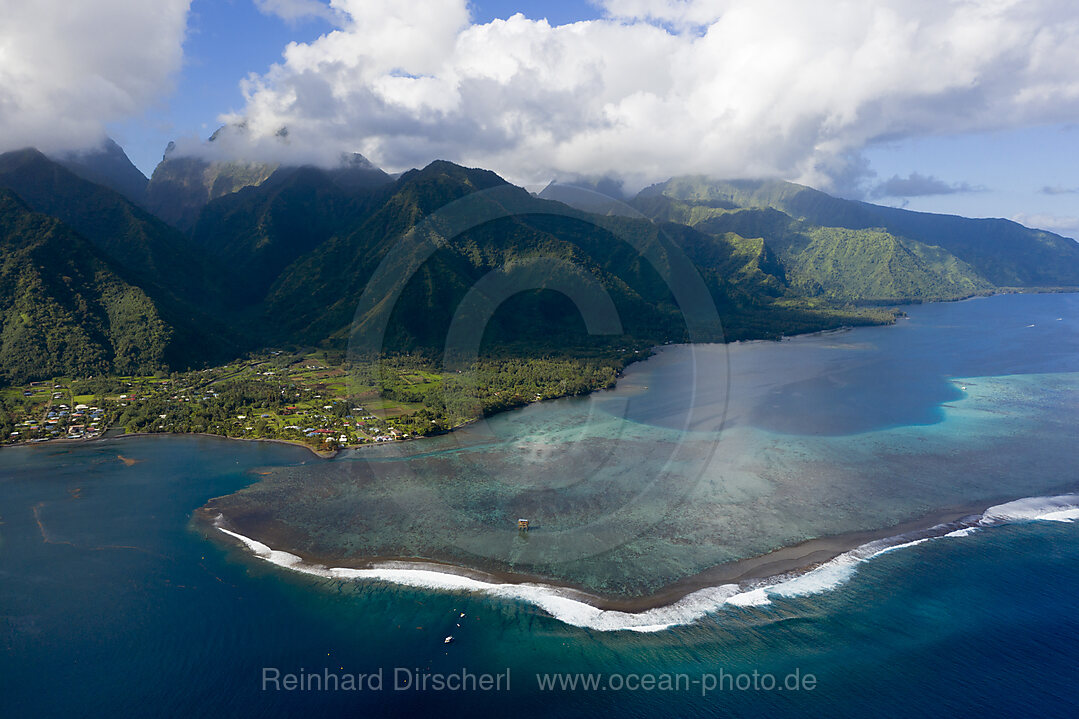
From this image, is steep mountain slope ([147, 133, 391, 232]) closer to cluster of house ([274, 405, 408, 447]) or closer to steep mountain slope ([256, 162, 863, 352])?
steep mountain slope ([256, 162, 863, 352])

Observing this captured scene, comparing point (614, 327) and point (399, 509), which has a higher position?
point (614, 327)

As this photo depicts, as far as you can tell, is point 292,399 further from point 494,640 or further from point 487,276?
point 487,276

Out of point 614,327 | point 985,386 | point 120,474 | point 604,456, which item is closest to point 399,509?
point 604,456

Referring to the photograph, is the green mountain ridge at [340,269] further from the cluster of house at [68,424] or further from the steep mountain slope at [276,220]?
the cluster of house at [68,424]

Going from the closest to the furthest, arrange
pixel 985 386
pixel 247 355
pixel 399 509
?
pixel 399 509 < pixel 985 386 < pixel 247 355

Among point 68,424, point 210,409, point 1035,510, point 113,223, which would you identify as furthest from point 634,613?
point 113,223

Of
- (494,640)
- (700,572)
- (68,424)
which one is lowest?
(494,640)

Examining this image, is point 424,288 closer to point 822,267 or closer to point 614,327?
point 614,327
